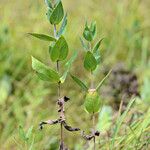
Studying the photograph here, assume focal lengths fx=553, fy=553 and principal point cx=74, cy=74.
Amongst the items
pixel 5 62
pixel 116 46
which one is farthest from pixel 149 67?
pixel 5 62

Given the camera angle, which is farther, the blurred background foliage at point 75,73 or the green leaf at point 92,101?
the blurred background foliage at point 75,73

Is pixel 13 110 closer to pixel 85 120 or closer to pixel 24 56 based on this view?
pixel 85 120

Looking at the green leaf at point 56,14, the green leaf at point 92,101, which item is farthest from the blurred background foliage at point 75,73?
the green leaf at point 56,14

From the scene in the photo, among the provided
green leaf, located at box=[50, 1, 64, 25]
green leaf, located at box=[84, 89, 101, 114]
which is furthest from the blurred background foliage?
green leaf, located at box=[50, 1, 64, 25]

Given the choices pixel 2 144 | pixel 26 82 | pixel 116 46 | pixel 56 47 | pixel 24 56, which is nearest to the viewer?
pixel 56 47

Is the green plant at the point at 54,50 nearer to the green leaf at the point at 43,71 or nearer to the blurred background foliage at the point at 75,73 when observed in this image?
the green leaf at the point at 43,71

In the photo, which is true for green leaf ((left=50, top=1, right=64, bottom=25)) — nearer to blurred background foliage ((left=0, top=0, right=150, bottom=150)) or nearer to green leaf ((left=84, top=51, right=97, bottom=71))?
green leaf ((left=84, top=51, right=97, bottom=71))
